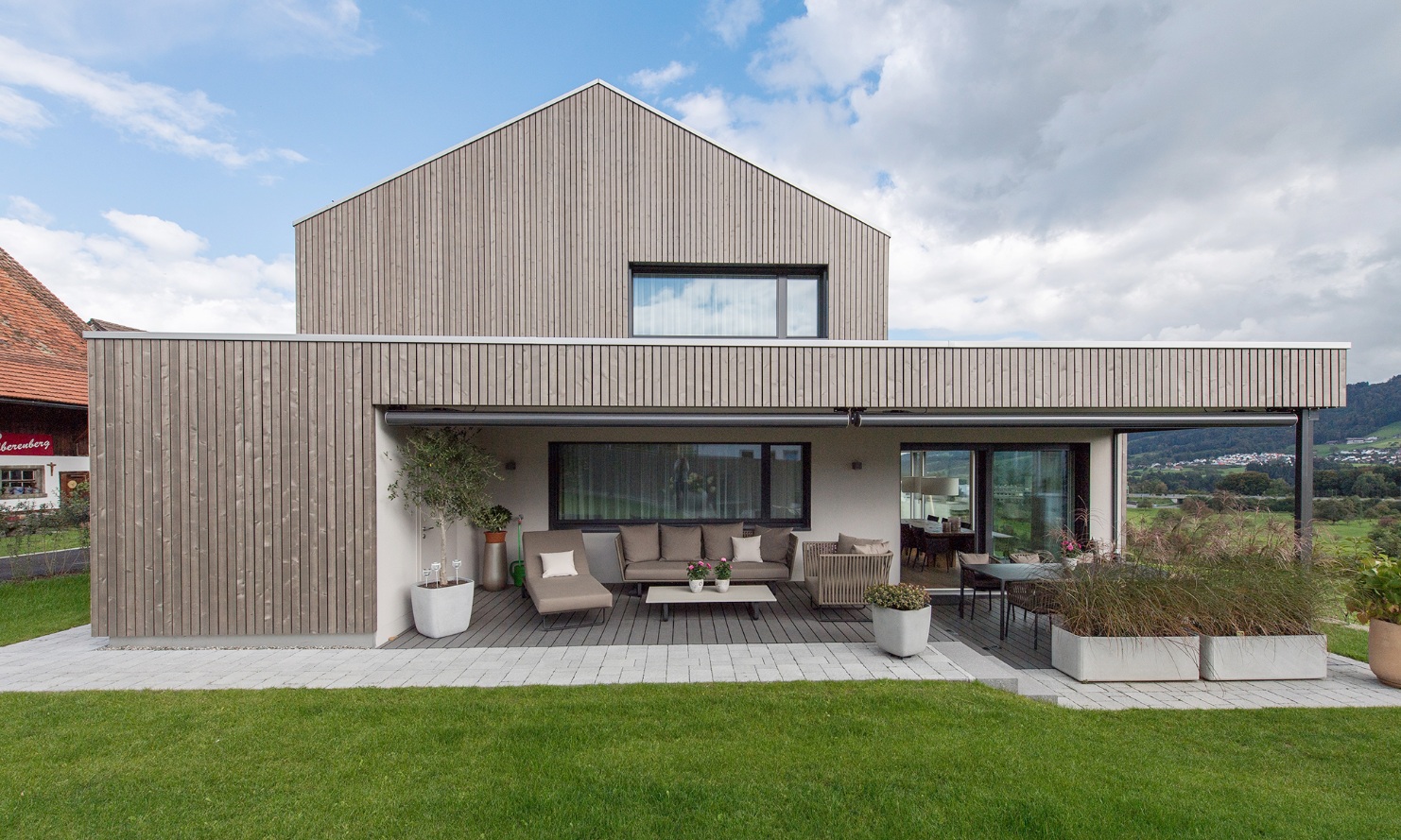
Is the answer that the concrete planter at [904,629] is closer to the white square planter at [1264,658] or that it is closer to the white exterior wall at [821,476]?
the white square planter at [1264,658]

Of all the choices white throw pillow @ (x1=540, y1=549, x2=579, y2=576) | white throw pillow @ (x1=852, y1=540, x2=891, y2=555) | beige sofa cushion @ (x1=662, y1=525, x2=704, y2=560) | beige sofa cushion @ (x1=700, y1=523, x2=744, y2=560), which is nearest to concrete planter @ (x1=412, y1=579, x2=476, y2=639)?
white throw pillow @ (x1=540, y1=549, x2=579, y2=576)

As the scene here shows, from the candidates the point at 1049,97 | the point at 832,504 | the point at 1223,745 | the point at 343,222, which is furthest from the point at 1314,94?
the point at 343,222

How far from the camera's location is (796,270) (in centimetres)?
889

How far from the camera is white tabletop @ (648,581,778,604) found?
21.3ft

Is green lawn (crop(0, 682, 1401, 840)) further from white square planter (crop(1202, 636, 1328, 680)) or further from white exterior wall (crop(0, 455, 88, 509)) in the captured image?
white exterior wall (crop(0, 455, 88, 509))

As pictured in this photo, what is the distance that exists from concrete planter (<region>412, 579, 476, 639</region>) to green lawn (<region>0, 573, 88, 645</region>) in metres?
4.41

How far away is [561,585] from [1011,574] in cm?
516

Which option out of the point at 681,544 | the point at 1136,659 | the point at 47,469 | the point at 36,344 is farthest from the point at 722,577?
the point at 36,344

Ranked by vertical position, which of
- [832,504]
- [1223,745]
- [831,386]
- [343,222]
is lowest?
[1223,745]

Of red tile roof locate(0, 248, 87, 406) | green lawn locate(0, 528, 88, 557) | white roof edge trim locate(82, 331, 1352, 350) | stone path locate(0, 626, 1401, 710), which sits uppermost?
red tile roof locate(0, 248, 87, 406)

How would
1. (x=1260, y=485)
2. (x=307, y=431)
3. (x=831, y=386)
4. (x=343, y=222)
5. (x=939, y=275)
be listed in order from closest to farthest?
(x=307, y=431)
(x=831, y=386)
(x=343, y=222)
(x=1260, y=485)
(x=939, y=275)

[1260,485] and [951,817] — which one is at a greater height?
[1260,485]

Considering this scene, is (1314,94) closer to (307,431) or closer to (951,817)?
(951,817)

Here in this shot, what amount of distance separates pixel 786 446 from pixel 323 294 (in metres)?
7.48
